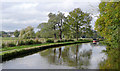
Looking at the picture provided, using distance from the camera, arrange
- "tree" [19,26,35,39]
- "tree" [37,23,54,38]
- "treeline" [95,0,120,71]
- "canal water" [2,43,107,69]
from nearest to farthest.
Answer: "canal water" [2,43,107,69] < "treeline" [95,0,120,71] < "tree" [19,26,35,39] < "tree" [37,23,54,38]

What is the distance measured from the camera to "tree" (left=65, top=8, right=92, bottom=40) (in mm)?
46031

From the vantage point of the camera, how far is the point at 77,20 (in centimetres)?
4609

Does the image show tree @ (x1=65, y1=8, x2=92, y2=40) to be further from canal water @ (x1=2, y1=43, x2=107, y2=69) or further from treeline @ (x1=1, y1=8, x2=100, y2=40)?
canal water @ (x1=2, y1=43, x2=107, y2=69)

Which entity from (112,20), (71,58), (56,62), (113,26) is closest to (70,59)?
(71,58)

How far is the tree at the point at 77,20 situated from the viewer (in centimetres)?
4603

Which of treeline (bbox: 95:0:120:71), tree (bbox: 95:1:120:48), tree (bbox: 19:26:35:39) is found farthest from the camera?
tree (bbox: 19:26:35:39)

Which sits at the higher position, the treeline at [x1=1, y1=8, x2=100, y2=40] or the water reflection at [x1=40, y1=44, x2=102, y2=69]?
the treeline at [x1=1, y1=8, x2=100, y2=40]

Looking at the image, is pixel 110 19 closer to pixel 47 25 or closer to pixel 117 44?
pixel 117 44

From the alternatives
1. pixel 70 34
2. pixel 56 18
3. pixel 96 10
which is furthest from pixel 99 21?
pixel 70 34

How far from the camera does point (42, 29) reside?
141 ft

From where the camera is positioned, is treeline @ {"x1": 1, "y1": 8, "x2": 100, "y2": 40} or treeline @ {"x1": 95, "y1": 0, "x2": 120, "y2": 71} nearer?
treeline @ {"x1": 95, "y1": 0, "x2": 120, "y2": 71}

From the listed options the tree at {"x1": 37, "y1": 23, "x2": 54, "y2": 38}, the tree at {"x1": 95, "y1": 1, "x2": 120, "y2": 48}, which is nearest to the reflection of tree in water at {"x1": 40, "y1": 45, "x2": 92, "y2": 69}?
the tree at {"x1": 95, "y1": 1, "x2": 120, "y2": 48}

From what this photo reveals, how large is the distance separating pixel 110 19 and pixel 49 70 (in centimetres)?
1167

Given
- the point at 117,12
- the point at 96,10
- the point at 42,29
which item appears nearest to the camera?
the point at 117,12
